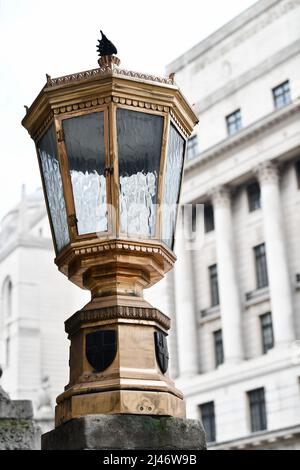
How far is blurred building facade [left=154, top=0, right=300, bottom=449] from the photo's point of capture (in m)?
35.2

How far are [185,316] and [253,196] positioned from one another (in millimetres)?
6382

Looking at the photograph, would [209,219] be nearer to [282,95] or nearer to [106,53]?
[282,95]

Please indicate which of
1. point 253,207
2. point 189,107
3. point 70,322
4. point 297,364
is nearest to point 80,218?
point 70,322

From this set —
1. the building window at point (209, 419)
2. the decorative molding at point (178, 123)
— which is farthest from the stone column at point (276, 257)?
the decorative molding at point (178, 123)

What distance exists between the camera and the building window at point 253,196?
39062 millimetres

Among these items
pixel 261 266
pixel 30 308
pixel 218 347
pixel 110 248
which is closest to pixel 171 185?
pixel 110 248

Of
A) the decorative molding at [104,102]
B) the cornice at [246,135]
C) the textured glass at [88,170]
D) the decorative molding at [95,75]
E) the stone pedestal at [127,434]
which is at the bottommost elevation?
the stone pedestal at [127,434]

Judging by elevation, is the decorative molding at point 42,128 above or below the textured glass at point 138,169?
above

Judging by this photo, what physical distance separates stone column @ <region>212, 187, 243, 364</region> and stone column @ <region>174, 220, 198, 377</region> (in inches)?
78.4

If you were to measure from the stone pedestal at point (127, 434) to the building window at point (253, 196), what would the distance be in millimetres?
36422

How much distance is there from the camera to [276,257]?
36031 millimetres

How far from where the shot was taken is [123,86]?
9.75 ft

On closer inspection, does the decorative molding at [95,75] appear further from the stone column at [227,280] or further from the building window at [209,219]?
the building window at [209,219]

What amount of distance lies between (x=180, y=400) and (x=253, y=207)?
36765 mm
